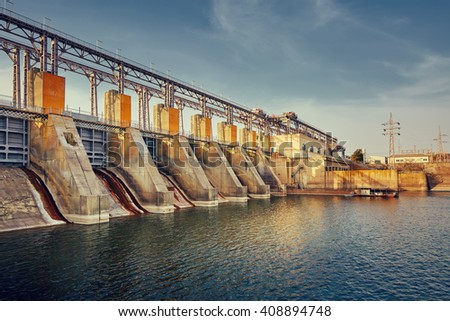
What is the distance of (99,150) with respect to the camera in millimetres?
40719

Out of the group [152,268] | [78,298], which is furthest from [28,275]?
[152,268]

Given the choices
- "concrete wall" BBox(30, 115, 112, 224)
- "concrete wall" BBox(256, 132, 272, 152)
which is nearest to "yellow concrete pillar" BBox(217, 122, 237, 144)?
"concrete wall" BBox(256, 132, 272, 152)

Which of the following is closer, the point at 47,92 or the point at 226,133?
the point at 47,92

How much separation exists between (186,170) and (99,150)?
12785 mm

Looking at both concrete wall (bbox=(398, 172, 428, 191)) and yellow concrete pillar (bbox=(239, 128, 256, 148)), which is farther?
concrete wall (bbox=(398, 172, 428, 191))

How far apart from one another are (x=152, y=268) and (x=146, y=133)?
32.3 meters

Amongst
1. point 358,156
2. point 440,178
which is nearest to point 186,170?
point 440,178

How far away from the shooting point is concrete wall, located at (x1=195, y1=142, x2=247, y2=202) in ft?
170

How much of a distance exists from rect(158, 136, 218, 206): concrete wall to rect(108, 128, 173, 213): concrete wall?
7.13m

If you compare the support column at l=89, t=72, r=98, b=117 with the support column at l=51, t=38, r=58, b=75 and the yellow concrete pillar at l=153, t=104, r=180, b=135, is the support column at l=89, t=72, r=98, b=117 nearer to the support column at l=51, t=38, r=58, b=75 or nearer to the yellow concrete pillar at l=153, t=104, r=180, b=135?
the yellow concrete pillar at l=153, t=104, r=180, b=135

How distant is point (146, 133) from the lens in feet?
151

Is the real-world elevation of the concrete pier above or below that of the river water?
above

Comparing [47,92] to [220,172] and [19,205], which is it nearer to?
[19,205]

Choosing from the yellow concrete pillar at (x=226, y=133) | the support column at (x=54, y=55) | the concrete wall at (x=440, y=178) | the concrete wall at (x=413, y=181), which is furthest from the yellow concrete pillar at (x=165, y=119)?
the concrete wall at (x=440, y=178)
